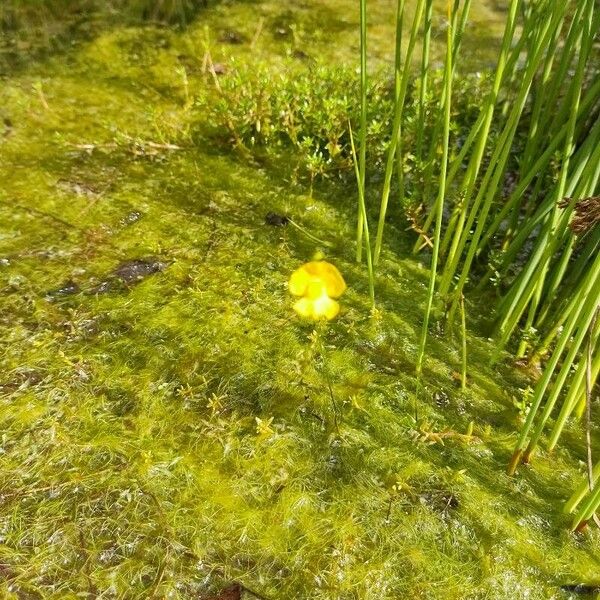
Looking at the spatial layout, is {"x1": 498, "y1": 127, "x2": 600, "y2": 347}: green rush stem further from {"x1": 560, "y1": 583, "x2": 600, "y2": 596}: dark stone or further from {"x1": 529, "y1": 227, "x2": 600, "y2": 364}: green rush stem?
{"x1": 560, "y1": 583, "x2": 600, "y2": 596}: dark stone

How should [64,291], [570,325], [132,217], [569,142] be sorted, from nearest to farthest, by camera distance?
[570,325] → [569,142] → [64,291] → [132,217]

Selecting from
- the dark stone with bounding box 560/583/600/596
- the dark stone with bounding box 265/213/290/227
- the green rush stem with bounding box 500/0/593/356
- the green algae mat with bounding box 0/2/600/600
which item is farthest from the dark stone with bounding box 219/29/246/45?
the dark stone with bounding box 560/583/600/596

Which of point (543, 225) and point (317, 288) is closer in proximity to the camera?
point (543, 225)

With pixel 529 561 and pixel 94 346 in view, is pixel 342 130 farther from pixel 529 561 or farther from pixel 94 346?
pixel 529 561

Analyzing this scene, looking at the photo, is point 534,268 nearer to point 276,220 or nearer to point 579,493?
point 579,493

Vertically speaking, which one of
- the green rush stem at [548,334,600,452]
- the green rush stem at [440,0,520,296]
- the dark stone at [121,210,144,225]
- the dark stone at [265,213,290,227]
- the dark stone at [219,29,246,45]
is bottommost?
the dark stone at [265,213,290,227]

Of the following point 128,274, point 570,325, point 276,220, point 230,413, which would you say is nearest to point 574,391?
point 570,325

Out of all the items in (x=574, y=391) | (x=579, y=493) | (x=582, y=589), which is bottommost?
(x=582, y=589)
